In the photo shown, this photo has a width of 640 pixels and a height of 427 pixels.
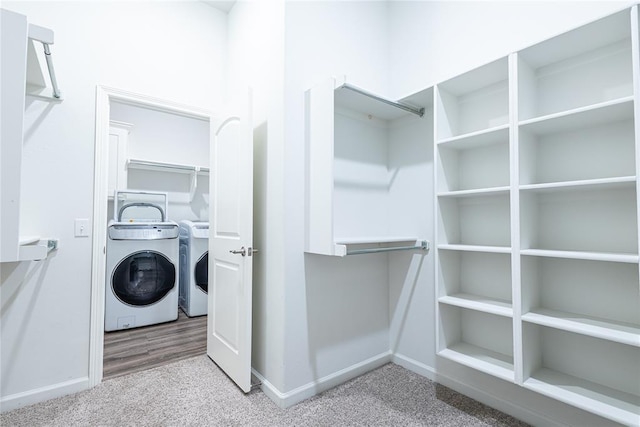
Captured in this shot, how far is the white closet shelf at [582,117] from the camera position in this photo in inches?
47.7

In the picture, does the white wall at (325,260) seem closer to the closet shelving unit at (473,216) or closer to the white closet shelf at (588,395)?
the closet shelving unit at (473,216)

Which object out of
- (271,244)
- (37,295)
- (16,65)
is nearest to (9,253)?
(16,65)

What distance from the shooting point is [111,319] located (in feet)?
9.96

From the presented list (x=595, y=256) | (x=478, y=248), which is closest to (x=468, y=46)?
(x=478, y=248)

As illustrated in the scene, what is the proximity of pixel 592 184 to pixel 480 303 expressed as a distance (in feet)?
2.48

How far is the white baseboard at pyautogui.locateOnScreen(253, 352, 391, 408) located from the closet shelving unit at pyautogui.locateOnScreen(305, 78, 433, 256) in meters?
0.82


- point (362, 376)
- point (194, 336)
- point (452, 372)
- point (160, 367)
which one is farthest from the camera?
point (194, 336)

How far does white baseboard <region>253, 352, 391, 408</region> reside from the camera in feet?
5.81

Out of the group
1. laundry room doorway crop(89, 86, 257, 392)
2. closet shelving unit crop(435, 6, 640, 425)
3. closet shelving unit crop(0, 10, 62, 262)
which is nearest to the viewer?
closet shelving unit crop(0, 10, 62, 262)

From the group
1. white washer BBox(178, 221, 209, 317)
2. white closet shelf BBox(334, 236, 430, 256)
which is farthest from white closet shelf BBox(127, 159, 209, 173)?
white closet shelf BBox(334, 236, 430, 256)

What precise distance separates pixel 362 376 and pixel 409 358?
0.37 meters

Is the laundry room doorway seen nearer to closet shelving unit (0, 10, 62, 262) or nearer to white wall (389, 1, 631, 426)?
closet shelving unit (0, 10, 62, 262)

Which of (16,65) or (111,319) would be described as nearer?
(16,65)

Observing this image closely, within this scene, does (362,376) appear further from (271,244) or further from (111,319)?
(111,319)
